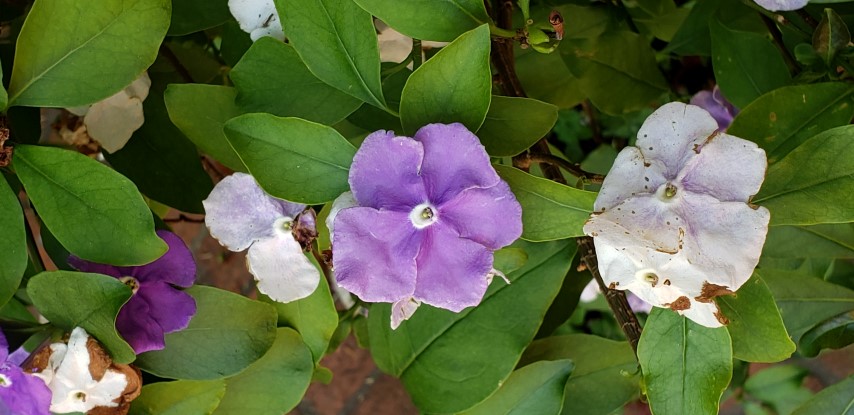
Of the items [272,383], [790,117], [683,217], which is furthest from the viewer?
[272,383]

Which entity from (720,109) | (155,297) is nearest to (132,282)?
(155,297)

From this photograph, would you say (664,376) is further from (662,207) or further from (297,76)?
(297,76)

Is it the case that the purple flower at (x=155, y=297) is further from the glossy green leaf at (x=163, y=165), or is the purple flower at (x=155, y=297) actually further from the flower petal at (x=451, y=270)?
the flower petal at (x=451, y=270)

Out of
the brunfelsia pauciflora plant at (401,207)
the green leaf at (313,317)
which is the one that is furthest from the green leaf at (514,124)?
the green leaf at (313,317)

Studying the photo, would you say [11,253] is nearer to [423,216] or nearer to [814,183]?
[423,216]

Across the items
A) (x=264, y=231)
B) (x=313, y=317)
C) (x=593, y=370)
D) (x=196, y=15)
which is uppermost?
(x=196, y=15)

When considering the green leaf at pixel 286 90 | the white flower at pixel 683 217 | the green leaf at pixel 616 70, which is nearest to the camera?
the white flower at pixel 683 217

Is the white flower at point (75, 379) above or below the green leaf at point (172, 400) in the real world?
above
